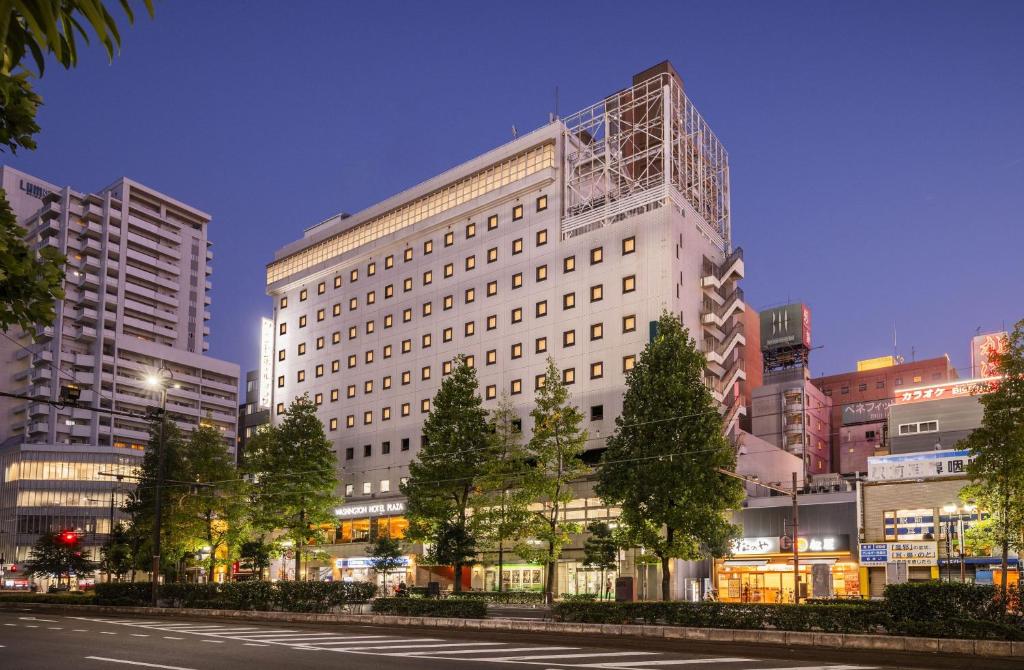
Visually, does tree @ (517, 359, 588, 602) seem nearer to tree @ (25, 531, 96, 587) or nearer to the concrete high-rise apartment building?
tree @ (25, 531, 96, 587)

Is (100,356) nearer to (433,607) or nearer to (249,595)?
(249,595)

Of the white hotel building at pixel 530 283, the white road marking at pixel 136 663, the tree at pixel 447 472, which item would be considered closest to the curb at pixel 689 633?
the white road marking at pixel 136 663

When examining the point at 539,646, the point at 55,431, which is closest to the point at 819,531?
the point at 539,646

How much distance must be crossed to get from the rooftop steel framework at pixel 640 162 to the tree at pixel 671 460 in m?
28.1

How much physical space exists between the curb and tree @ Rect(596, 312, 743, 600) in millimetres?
12059

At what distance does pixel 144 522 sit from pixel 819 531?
46.2 meters

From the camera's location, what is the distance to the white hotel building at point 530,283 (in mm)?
72500

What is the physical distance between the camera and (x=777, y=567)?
63562mm

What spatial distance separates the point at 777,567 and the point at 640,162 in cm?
3791

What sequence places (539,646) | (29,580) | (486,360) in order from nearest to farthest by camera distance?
(539,646) < (486,360) < (29,580)

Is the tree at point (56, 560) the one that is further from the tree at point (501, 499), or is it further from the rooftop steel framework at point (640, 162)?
the rooftop steel framework at point (640, 162)

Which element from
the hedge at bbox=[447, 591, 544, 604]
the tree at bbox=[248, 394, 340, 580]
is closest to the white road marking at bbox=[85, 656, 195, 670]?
the hedge at bbox=[447, 591, 544, 604]

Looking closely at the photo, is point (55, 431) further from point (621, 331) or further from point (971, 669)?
point (971, 669)

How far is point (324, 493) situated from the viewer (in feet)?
214
